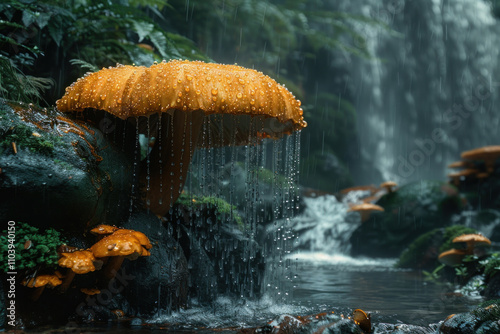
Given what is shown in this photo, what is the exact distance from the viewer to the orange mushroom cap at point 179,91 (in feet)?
10.8

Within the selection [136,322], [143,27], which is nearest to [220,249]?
[136,322]

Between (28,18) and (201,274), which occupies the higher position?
(28,18)

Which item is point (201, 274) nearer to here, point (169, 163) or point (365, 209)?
point (169, 163)

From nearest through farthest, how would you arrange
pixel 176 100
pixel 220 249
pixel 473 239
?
1. pixel 176 100
2. pixel 220 249
3. pixel 473 239

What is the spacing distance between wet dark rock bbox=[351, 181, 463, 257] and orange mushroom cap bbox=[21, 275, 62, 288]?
9155 millimetres

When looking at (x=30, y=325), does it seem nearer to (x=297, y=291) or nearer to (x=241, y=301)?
(x=241, y=301)

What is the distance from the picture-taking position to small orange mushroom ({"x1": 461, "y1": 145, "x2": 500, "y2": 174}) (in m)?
11.8

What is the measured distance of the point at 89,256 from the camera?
115 inches

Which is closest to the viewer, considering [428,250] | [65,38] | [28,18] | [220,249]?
[220,249]

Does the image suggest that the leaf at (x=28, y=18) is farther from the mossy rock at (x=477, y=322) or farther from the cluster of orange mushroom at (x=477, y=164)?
the cluster of orange mushroom at (x=477, y=164)

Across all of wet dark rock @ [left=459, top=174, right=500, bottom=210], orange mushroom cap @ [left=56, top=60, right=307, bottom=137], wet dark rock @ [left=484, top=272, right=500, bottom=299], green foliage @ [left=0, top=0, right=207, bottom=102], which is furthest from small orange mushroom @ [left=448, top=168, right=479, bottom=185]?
orange mushroom cap @ [left=56, top=60, right=307, bottom=137]

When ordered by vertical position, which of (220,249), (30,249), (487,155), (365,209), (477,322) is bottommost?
(477,322)

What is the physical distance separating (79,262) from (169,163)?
59.5 inches

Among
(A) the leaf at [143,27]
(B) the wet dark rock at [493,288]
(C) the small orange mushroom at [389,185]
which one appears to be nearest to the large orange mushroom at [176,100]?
(A) the leaf at [143,27]
